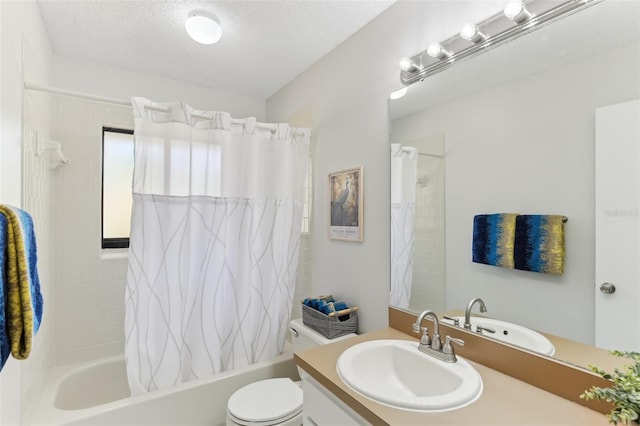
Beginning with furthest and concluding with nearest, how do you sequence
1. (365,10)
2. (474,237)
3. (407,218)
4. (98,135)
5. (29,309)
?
(98,135)
(365,10)
(407,218)
(474,237)
(29,309)

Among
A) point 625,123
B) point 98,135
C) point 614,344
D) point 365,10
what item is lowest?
point 614,344

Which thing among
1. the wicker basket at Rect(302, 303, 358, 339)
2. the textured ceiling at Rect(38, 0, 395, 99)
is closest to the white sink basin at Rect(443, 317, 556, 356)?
the wicker basket at Rect(302, 303, 358, 339)

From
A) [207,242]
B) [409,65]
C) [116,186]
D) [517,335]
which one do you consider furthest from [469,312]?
[116,186]

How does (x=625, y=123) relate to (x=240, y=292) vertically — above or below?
above

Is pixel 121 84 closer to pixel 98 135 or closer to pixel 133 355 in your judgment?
pixel 98 135

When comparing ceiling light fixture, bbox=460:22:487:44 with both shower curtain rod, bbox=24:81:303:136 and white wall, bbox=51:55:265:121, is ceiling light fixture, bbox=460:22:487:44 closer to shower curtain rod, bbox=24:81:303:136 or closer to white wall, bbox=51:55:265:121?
shower curtain rod, bbox=24:81:303:136

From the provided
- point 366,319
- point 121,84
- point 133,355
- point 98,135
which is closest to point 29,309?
point 133,355

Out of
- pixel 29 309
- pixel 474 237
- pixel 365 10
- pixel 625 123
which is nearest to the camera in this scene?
pixel 29 309

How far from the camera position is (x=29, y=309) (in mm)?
730

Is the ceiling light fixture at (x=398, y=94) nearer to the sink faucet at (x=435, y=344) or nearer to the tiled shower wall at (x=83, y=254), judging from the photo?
the sink faucet at (x=435, y=344)

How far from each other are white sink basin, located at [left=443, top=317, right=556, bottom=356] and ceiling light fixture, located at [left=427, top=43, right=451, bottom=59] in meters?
1.14

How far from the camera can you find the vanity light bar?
1.09 m

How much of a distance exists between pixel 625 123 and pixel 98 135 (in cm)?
294

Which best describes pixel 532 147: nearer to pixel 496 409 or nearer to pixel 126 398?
pixel 496 409
